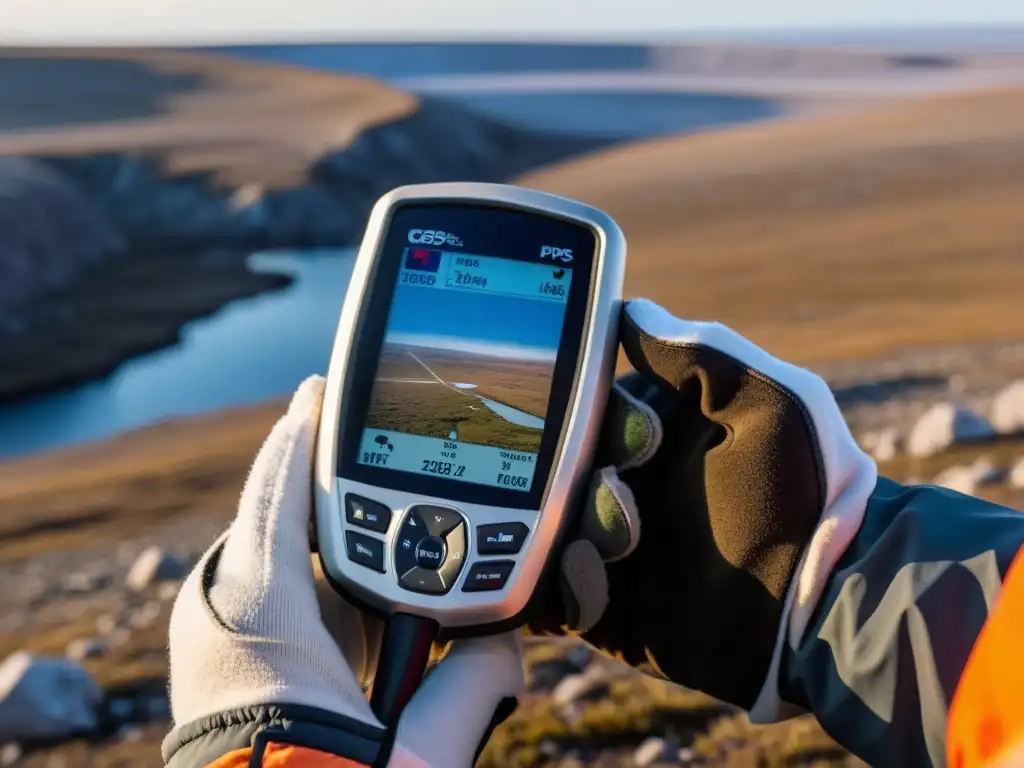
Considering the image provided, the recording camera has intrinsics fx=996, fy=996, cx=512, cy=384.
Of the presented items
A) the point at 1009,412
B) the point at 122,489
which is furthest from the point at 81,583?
the point at 1009,412

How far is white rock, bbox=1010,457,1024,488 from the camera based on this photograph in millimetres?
3443

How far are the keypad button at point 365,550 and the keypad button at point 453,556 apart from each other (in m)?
0.11

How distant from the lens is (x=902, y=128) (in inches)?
980

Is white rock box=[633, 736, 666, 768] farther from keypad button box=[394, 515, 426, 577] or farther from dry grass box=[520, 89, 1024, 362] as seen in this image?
dry grass box=[520, 89, 1024, 362]

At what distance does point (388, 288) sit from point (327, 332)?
11212 millimetres

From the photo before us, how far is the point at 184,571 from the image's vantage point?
166 inches

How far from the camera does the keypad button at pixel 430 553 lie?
5.44ft

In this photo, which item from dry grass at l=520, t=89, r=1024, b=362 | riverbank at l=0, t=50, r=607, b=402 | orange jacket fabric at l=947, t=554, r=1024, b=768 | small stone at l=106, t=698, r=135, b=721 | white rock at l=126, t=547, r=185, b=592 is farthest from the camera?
riverbank at l=0, t=50, r=607, b=402

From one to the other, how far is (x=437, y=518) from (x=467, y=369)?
270mm

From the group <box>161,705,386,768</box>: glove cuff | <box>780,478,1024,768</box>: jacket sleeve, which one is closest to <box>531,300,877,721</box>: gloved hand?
<box>780,478,1024,768</box>: jacket sleeve

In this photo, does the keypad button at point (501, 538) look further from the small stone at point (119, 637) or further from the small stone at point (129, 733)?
the small stone at point (119, 637)

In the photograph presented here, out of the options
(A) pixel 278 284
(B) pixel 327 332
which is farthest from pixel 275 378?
(A) pixel 278 284

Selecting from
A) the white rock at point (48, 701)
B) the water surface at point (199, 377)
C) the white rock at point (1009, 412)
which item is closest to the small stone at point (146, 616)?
the white rock at point (48, 701)

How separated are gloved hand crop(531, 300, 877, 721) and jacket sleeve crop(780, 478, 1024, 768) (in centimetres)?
4
